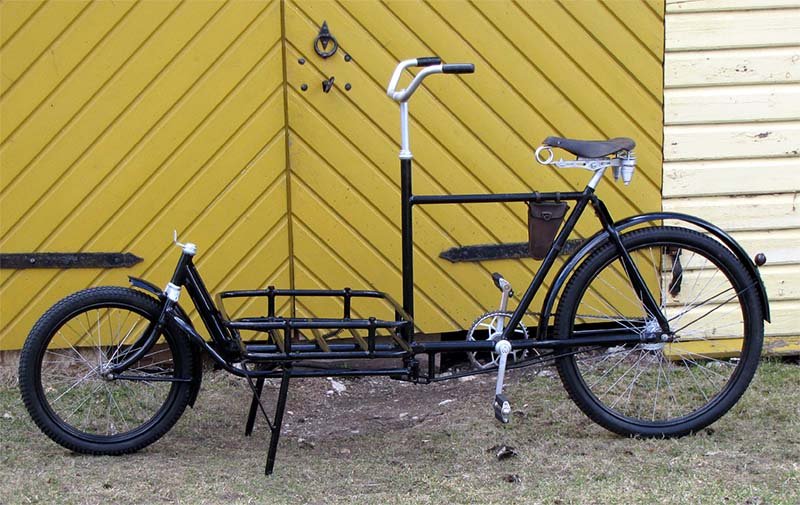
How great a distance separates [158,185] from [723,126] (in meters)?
2.61

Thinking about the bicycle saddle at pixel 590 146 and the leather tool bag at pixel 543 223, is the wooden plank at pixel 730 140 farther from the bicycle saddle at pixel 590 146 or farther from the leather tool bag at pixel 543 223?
the leather tool bag at pixel 543 223

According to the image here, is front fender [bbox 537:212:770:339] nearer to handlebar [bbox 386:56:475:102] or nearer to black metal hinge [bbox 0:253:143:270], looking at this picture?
handlebar [bbox 386:56:475:102]

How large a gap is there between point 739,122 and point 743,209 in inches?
16.0

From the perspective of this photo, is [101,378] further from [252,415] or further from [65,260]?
[65,260]

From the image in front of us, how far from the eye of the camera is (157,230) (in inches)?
184

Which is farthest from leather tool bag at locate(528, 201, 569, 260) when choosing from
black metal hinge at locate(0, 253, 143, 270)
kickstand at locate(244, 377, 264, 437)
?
black metal hinge at locate(0, 253, 143, 270)

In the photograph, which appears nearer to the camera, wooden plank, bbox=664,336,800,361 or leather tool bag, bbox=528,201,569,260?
leather tool bag, bbox=528,201,569,260

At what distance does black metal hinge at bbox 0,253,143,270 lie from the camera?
15.3 ft

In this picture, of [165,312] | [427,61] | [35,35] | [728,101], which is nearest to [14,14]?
[35,35]

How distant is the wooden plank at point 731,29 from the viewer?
465 cm

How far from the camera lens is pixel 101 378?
3869 millimetres

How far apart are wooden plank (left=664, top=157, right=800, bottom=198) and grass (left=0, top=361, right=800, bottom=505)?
2.90ft

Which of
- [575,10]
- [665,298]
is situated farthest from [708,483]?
[575,10]

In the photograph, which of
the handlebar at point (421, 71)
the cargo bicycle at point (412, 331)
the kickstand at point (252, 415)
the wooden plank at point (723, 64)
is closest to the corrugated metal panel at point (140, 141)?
the cargo bicycle at point (412, 331)
